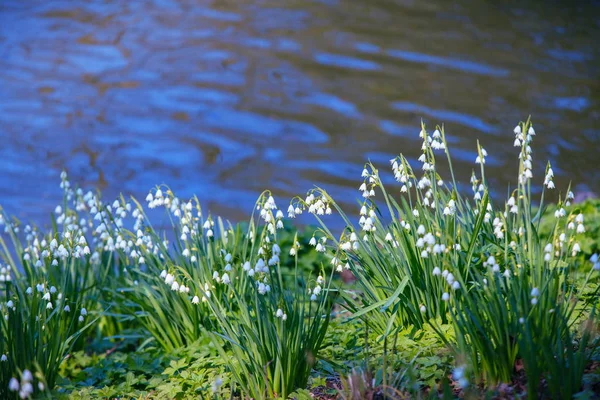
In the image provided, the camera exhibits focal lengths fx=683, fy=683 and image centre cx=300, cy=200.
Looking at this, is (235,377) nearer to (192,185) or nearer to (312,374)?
(312,374)

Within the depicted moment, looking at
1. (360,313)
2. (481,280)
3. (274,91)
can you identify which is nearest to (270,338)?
(360,313)

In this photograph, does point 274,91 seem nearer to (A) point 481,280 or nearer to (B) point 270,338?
(B) point 270,338

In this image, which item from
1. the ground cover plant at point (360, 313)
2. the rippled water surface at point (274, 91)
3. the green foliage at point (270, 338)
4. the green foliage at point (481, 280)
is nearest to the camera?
the green foliage at point (481, 280)

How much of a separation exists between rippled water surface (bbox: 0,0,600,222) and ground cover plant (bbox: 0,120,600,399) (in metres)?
3.66

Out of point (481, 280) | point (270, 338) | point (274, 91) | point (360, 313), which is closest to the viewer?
point (481, 280)

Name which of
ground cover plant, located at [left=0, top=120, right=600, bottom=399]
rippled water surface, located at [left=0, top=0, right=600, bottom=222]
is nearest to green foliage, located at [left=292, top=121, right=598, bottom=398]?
ground cover plant, located at [left=0, top=120, right=600, bottom=399]

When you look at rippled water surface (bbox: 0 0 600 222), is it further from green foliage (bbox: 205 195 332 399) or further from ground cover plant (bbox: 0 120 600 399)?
green foliage (bbox: 205 195 332 399)

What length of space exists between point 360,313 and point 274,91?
7592mm

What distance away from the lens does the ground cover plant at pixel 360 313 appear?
9.33ft

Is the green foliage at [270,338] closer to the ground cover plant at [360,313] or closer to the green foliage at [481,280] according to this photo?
the ground cover plant at [360,313]

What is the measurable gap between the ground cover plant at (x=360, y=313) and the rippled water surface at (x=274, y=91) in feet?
12.0

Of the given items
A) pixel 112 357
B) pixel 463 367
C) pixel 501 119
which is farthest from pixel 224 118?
pixel 463 367

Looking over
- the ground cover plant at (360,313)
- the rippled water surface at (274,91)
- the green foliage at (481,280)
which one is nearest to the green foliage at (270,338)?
the ground cover plant at (360,313)

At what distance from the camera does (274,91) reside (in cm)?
1063
